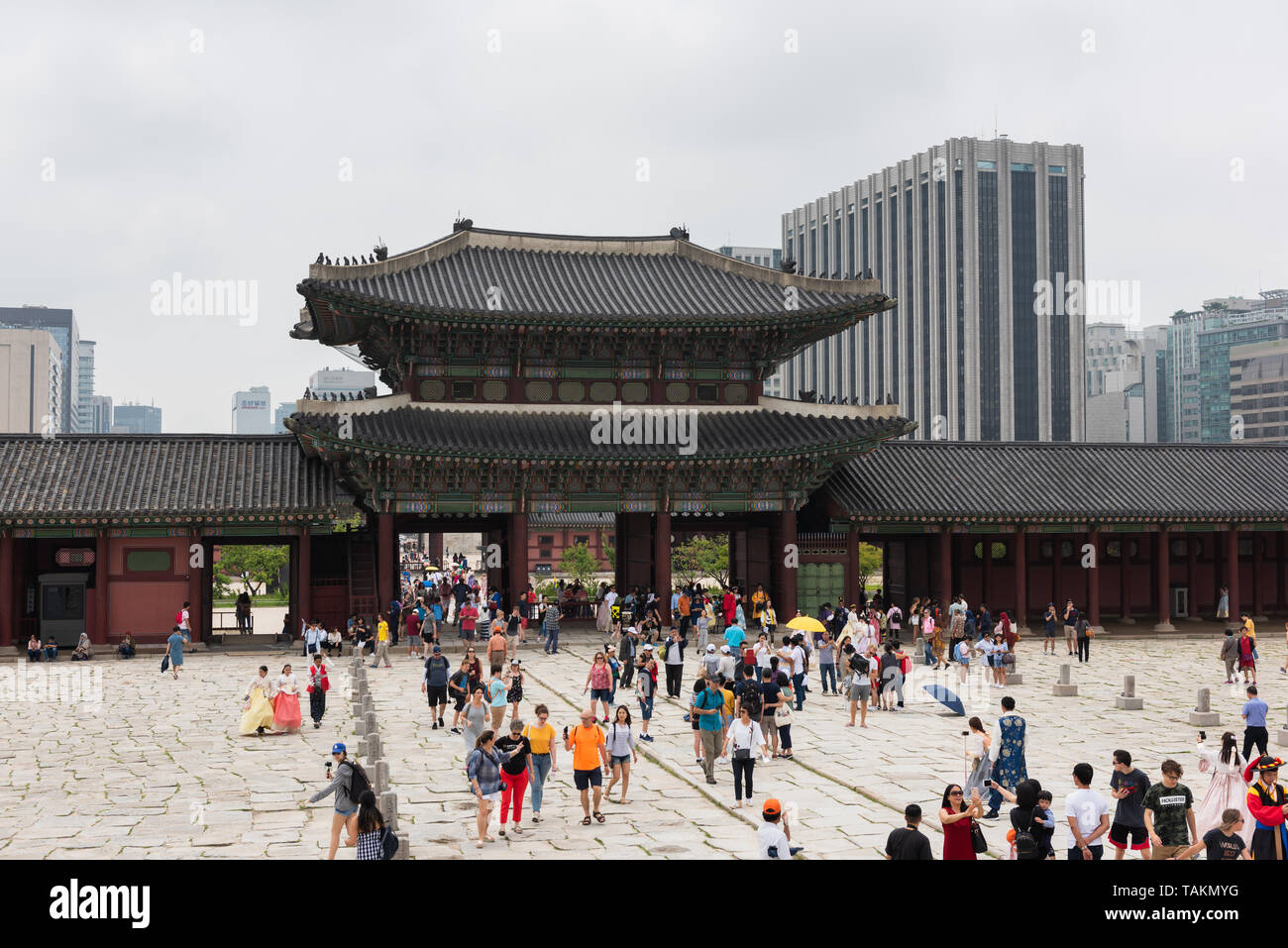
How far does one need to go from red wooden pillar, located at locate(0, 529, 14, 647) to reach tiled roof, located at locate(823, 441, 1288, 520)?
26100 mm

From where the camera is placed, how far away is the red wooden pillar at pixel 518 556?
37.5 meters

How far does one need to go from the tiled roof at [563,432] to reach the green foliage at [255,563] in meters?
31.8

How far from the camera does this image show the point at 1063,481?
4278cm

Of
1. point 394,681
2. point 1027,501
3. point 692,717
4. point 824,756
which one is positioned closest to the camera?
point 692,717

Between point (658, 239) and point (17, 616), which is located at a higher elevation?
point (658, 239)

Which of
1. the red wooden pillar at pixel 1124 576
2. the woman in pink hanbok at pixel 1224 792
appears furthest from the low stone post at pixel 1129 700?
the red wooden pillar at pixel 1124 576

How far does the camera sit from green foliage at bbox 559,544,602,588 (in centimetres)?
8256

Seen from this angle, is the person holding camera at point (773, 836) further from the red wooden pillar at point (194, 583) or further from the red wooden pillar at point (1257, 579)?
the red wooden pillar at point (1257, 579)

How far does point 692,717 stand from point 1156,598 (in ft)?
103

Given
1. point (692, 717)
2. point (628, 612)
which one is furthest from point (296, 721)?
point (628, 612)

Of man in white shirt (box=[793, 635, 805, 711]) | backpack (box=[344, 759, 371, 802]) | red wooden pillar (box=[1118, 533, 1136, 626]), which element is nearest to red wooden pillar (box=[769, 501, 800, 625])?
red wooden pillar (box=[1118, 533, 1136, 626])

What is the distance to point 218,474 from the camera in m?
37.5

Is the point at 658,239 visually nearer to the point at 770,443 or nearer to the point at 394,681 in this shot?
the point at 770,443
